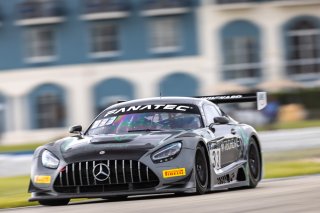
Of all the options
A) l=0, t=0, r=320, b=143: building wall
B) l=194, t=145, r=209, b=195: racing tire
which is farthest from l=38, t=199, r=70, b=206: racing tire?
l=0, t=0, r=320, b=143: building wall

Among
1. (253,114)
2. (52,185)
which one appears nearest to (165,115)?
(52,185)

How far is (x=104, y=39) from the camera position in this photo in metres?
47.2

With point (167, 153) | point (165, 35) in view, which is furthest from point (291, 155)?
point (165, 35)

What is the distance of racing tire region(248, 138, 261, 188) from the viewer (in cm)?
1318

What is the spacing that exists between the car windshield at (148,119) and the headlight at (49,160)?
937 mm

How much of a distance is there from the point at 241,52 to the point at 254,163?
32508mm

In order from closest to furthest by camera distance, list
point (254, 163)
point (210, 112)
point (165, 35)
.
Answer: point (210, 112) → point (254, 163) → point (165, 35)

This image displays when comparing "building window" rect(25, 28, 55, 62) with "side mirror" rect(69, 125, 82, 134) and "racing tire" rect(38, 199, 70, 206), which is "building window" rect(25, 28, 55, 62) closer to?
"side mirror" rect(69, 125, 82, 134)

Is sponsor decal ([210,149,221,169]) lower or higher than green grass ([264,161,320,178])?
higher

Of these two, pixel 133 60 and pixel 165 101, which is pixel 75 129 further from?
pixel 133 60

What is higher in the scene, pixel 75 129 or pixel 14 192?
pixel 75 129

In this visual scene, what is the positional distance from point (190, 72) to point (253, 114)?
780 centimetres

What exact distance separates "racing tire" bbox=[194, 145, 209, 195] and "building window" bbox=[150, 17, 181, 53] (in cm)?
3494

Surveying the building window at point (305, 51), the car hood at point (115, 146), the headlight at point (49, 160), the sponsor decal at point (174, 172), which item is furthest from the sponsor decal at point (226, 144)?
the building window at point (305, 51)
